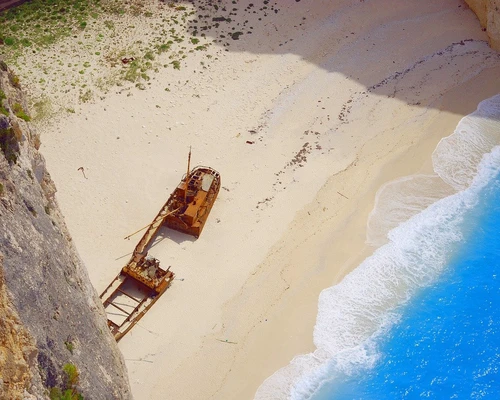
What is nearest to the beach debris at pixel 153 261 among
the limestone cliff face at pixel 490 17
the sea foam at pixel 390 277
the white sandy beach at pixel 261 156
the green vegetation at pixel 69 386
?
the white sandy beach at pixel 261 156

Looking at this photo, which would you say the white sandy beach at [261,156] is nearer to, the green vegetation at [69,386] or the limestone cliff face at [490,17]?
the limestone cliff face at [490,17]

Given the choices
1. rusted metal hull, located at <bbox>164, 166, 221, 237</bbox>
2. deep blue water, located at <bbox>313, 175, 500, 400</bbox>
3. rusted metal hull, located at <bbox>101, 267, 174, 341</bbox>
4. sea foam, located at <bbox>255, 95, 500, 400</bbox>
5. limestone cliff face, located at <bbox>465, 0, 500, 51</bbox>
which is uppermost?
limestone cliff face, located at <bbox>465, 0, 500, 51</bbox>

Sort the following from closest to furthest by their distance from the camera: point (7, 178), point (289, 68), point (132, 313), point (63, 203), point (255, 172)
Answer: point (7, 178), point (132, 313), point (63, 203), point (255, 172), point (289, 68)

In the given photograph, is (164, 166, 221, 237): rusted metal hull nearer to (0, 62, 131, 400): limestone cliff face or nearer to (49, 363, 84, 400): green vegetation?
(0, 62, 131, 400): limestone cliff face

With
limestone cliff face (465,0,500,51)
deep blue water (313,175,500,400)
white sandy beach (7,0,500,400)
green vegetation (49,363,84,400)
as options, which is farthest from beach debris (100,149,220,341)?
limestone cliff face (465,0,500,51)

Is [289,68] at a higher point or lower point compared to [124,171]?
higher

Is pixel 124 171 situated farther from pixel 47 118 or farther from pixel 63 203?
pixel 47 118

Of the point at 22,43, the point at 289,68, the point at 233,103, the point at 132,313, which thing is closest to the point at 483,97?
the point at 289,68
